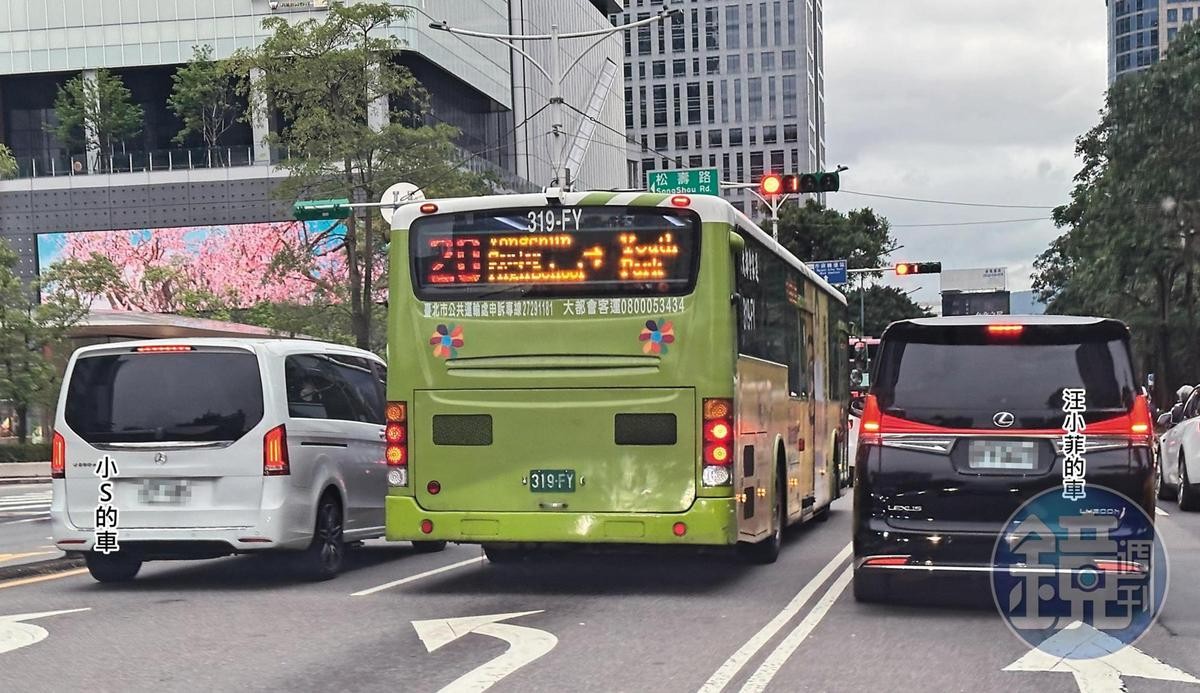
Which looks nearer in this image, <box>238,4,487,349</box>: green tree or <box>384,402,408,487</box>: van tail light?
<box>384,402,408,487</box>: van tail light

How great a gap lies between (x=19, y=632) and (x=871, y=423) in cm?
555

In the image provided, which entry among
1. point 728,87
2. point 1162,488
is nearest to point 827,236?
point 1162,488

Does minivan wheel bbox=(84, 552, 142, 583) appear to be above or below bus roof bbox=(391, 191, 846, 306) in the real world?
below

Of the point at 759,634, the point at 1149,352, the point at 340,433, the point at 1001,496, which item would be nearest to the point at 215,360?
the point at 340,433

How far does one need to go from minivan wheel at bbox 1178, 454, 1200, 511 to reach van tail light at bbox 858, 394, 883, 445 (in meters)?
10.9

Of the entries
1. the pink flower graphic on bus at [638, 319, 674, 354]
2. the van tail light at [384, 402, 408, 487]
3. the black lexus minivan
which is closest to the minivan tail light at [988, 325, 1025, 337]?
the black lexus minivan

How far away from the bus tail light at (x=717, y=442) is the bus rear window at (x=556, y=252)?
0.89 m

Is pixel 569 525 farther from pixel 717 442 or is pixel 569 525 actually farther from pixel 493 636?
pixel 493 636

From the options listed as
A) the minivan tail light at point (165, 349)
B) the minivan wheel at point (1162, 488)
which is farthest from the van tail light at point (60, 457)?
the minivan wheel at point (1162, 488)

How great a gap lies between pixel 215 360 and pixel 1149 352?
172 ft

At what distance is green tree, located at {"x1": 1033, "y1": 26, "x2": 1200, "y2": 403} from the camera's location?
44656 millimetres

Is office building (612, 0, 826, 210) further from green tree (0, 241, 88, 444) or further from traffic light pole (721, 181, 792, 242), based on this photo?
green tree (0, 241, 88, 444)

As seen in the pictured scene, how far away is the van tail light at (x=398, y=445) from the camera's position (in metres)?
11.4

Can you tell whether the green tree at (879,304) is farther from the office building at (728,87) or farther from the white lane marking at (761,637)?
the white lane marking at (761,637)
